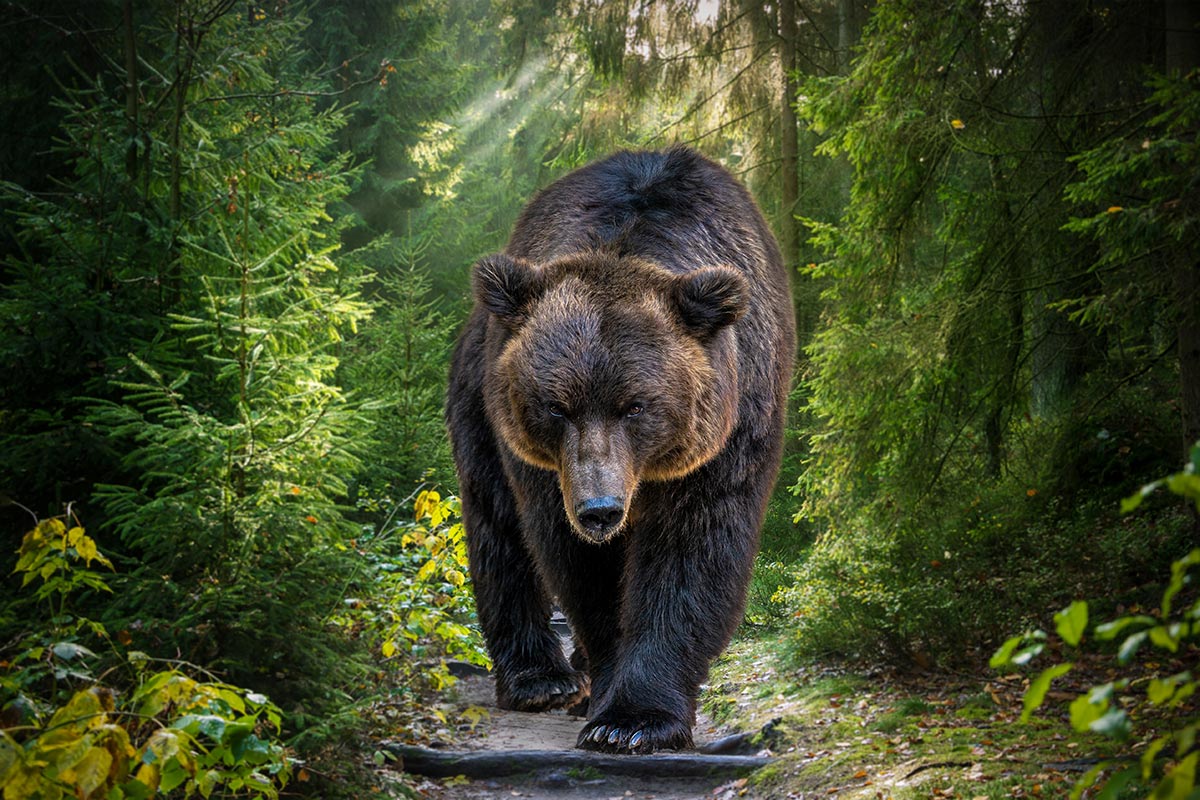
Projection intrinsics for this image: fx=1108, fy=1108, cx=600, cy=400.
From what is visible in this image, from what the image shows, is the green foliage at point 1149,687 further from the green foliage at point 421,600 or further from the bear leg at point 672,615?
the green foliage at point 421,600

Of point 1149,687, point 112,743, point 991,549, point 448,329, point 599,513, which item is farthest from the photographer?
point 448,329

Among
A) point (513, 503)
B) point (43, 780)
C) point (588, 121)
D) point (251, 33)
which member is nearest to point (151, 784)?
point (43, 780)

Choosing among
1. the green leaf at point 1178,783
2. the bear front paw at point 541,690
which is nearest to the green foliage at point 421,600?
the bear front paw at point 541,690

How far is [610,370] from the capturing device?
5113mm

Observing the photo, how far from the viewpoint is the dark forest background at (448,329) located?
18.2 feet

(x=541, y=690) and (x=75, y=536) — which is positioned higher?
(x=75, y=536)

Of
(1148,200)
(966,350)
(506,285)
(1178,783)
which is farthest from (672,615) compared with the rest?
(966,350)

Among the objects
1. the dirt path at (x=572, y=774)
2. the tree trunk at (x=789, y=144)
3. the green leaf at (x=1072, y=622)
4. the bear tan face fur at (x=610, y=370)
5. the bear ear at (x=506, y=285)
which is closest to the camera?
the green leaf at (x=1072, y=622)

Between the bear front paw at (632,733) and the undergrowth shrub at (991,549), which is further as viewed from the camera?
the undergrowth shrub at (991,549)

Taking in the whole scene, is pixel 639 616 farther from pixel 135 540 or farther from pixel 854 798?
pixel 135 540

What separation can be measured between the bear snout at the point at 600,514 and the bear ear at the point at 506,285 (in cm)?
117

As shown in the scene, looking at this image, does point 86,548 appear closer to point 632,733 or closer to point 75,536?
point 75,536

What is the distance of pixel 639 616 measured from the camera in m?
5.48

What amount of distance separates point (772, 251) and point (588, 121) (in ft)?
23.1
